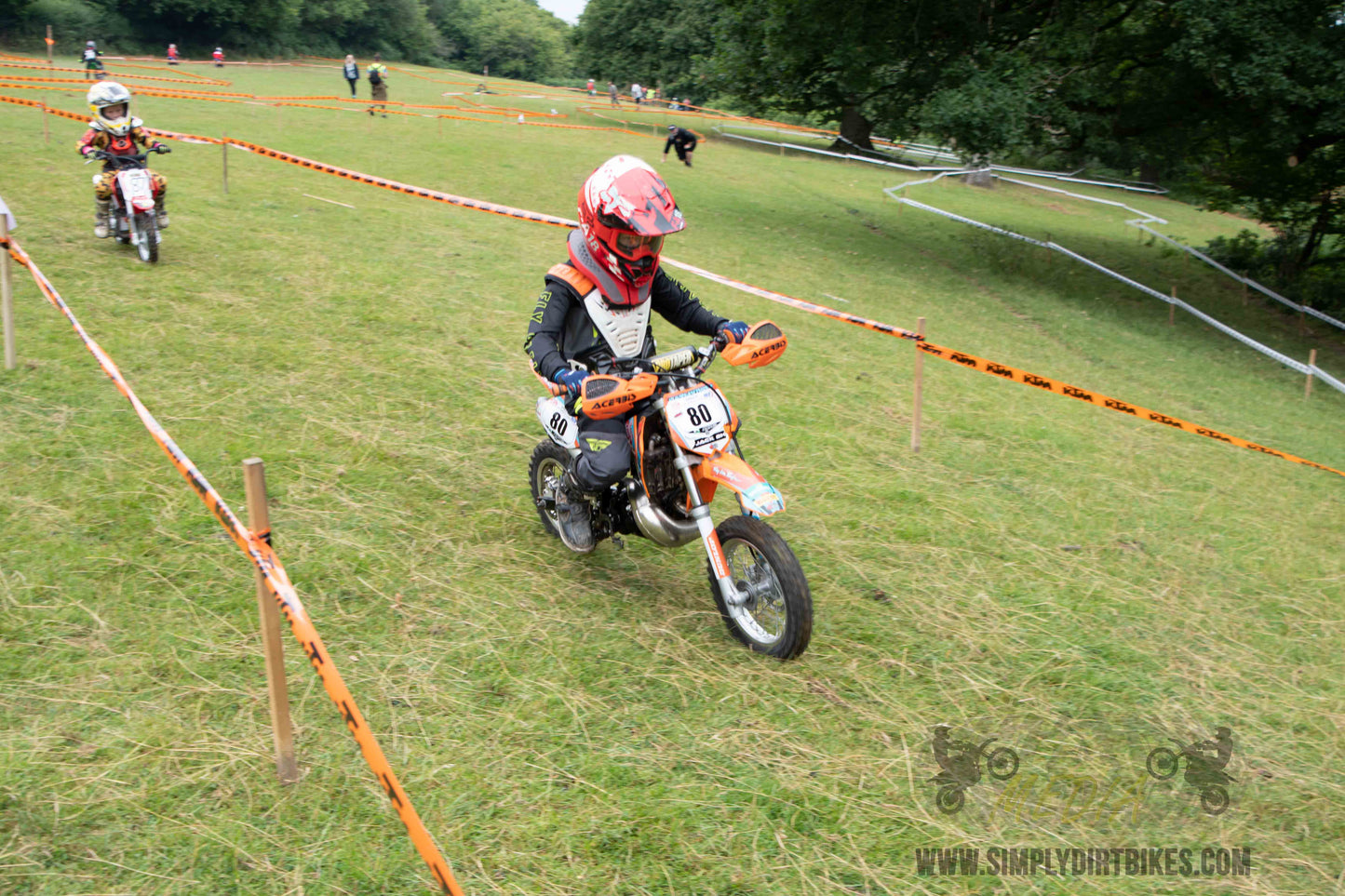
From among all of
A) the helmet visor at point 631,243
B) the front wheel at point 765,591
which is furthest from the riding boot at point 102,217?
the front wheel at point 765,591

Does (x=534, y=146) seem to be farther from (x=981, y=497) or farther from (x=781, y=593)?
(x=781, y=593)

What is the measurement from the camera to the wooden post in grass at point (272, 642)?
2986mm

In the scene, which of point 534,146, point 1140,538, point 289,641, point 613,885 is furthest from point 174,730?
point 534,146

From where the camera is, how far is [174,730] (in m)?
3.80

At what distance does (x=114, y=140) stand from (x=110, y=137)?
0.16 feet

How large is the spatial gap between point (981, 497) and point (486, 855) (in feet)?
16.5

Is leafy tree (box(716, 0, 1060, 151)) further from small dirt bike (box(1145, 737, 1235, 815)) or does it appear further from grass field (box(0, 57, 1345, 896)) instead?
small dirt bike (box(1145, 737, 1235, 815))

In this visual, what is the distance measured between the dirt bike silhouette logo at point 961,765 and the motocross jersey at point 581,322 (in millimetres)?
2457

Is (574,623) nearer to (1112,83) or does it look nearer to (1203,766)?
(1203,766)

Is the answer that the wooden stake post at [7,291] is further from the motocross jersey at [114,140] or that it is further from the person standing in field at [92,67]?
the person standing in field at [92,67]

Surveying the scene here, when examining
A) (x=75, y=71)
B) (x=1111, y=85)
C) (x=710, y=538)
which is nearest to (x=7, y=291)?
(x=710, y=538)

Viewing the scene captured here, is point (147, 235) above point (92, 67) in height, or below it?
below

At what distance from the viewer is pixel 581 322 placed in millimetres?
5188

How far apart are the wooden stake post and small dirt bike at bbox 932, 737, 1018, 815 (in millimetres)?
6897
